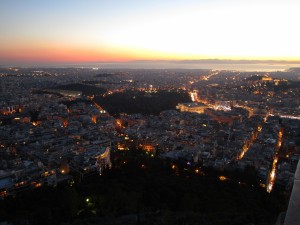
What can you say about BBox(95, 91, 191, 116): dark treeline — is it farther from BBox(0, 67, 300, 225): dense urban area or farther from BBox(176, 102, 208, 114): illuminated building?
BBox(0, 67, 300, 225): dense urban area

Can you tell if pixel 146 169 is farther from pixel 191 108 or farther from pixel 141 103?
pixel 141 103

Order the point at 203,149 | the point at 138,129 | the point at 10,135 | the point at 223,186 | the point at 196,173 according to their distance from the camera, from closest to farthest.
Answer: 1. the point at 223,186
2. the point at 196,173
3. the point at 203,149
4. the point at 10,135
5. the point at 138,129

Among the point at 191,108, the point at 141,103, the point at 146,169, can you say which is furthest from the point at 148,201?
the point at 141,103

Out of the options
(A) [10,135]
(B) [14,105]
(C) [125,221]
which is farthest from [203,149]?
(B) [14,105]

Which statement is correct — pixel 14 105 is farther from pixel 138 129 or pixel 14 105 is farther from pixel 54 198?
pixel 54 198

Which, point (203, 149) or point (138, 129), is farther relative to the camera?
point (138, 129)

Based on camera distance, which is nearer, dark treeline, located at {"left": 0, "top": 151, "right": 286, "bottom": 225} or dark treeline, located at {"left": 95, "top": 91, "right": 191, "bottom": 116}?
dark treeline, located at {"left": 0, "top": 151, "right": 286, "bottom": 225}

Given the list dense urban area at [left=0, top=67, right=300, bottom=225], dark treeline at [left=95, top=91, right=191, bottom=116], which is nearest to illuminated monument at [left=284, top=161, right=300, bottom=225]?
dense urban area at [left=0, top=67, right=300, bottom=225]

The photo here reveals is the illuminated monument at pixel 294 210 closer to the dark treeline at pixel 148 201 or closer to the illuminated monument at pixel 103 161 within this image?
the dark treeline at pixel 148 201

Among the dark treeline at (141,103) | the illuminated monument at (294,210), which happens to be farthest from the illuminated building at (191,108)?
the illuminated monument at (294,210)

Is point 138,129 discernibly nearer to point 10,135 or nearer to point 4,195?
point 10,135

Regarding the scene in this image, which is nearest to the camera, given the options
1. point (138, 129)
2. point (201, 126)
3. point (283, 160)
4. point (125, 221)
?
point (125, 221)
